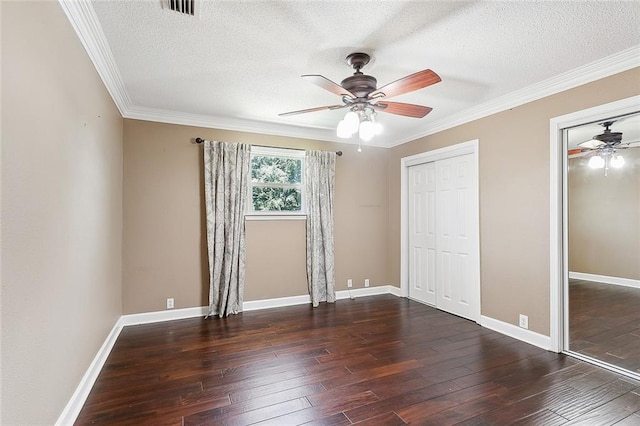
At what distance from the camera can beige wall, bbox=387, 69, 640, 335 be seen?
9.47 ft

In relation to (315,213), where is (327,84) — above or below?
above

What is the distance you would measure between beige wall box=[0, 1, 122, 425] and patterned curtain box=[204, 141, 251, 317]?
56.7 inches

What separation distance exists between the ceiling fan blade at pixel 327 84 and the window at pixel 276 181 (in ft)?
6.97

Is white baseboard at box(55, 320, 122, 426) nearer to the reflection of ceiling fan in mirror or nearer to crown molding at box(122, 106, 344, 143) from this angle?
crown molding at box(122, 106, 344, 143)

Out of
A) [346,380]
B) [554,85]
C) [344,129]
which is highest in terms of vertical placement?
[554,85]

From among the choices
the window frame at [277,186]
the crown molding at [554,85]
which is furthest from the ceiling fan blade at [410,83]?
the window frame at [277,186]

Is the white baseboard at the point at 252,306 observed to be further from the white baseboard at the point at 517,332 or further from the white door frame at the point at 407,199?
the white baseboard at the point at 517,332

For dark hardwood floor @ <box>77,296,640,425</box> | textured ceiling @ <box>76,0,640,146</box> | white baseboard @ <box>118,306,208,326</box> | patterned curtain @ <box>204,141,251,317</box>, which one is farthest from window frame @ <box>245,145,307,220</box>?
dark hardwood floor @ <box>77,296,640,425</box>

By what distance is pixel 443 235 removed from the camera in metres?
4.19

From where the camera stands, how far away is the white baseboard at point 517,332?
2896mm

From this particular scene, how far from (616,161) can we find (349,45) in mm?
2654

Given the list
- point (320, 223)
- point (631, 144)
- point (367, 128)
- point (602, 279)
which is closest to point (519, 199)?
point (631, 144)

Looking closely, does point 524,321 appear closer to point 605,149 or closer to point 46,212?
point 605,149

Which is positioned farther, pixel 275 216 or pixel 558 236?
pixel 275 216
